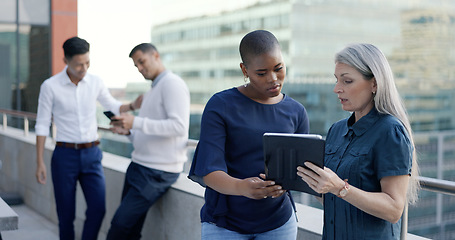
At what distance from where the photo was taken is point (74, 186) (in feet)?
12.4

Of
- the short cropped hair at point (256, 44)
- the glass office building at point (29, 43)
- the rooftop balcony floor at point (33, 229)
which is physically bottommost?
the rooftop balcony floor at point (33, 229)

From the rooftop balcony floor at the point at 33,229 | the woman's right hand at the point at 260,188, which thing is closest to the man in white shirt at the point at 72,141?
the rooftop balcony floor at the point at 33,229

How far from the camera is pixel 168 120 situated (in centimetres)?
319

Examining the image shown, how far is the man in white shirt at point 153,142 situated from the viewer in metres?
3.21

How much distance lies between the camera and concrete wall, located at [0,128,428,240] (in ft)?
10.5

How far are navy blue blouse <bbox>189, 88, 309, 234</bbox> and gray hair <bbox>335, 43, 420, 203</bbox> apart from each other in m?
0.36

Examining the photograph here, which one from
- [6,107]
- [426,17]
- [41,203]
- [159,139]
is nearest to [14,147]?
[41,203]

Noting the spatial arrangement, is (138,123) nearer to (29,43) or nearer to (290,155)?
(290,155)

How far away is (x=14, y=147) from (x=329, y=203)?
6.06 meters

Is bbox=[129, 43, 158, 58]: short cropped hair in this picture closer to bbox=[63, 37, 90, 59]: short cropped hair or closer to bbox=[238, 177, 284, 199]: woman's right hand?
bbox=[63, 37, 90, 59]: short cropped hair

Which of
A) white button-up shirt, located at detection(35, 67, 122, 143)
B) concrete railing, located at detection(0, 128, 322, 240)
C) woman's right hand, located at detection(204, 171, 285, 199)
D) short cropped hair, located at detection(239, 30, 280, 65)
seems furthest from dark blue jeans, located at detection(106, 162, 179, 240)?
short cropped hair, located at detection(239, 30, 280, 65)

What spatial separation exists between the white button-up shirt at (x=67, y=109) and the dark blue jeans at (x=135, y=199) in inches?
26.2

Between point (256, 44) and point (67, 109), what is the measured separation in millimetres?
2390

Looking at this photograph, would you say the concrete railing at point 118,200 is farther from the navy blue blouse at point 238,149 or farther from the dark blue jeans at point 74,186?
the navy blue blouse at point 238,149
